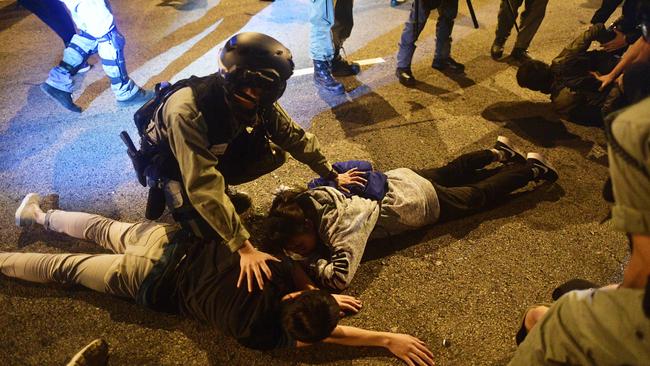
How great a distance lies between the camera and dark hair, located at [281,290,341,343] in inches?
74.0

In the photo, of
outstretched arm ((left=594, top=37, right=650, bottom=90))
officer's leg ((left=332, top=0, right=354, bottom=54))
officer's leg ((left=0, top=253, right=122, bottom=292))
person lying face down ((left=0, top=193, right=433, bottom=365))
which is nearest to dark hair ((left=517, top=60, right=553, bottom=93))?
outstretched arm ((left=594, top=37, right=650, bottom=90))

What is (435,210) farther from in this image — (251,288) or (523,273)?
(251,288)

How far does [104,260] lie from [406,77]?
10.3 feet

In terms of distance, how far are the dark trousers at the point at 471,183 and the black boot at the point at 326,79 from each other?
1.61 m

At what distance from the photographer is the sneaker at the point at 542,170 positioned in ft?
9.52

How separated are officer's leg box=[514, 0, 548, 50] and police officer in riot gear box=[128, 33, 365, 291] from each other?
327 centimetres

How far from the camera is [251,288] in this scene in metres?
2.00

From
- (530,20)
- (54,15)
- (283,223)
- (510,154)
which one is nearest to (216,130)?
(283,223)

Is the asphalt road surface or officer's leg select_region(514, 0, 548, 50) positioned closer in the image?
the asphalt road surface

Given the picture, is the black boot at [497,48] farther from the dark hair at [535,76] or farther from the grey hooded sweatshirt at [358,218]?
the grey hooded sweatshirt at [358,218]

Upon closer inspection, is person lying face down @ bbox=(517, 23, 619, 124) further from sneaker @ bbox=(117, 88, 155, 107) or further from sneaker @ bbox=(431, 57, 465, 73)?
sneaker @ bbox=(117, 88, 155, 107)

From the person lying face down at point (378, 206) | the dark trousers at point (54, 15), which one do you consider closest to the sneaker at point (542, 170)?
the person lying face down at point (378, 206)

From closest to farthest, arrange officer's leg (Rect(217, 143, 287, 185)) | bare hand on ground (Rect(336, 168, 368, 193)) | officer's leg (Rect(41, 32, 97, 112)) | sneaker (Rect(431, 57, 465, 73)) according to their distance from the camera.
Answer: officer's leg (Rect(217, 143, 287, 185)) < bare hand on ground (Rect(336, 168, 368, 193)) < officer's leg (Rect(41, 32, 97, 112)) < sneaker (Rect(431, 57, 465, 73))

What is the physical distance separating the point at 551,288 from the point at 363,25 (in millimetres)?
4159
